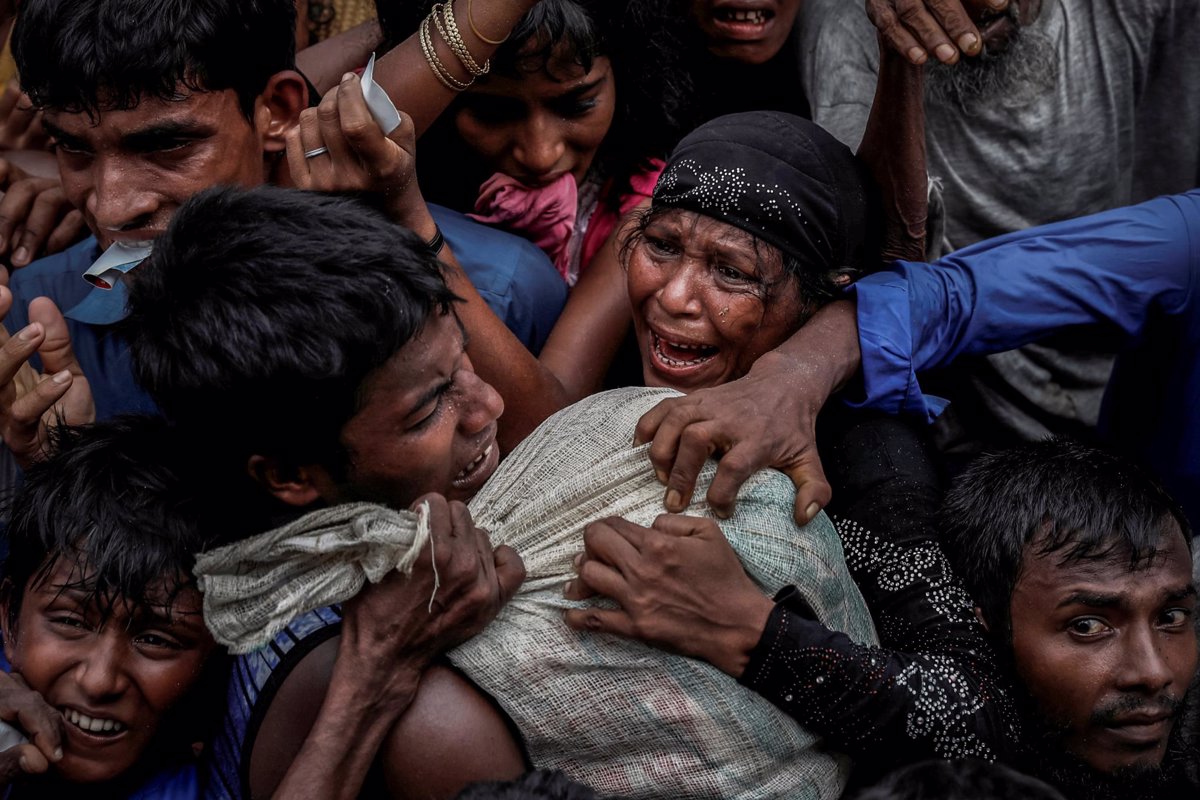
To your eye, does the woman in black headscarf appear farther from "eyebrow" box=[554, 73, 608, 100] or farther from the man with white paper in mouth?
the man with white paper in mouth

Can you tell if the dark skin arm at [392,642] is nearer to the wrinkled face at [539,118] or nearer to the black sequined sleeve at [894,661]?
the black sequined sleeve at [894,661]

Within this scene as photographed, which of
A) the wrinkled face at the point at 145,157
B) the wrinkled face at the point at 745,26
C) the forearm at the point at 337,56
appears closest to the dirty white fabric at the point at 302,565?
the wrinkled face at the point at 145,157

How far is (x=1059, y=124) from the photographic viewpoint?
4344 mm

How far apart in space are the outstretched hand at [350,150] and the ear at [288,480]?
1.92 ft

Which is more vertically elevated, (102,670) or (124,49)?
(124,49)

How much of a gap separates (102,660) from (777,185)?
1.85 meters

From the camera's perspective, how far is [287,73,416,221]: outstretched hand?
103 inches

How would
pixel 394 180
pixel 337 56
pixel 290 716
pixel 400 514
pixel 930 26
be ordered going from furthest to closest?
pixel 337 56, pixel 930 26, pixel 394 180, pixel 290 716, pixel 400 514

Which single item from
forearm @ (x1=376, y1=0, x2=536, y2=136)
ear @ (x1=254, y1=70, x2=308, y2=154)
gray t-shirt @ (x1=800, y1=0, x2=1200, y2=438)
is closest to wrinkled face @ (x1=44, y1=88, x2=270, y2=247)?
ear @ (x1=254, y1=70, x2=308, y2=154)

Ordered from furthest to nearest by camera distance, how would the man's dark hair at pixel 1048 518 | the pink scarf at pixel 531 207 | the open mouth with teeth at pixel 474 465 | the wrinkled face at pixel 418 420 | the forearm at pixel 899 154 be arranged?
1. the pink scarf at pixel 531 207
2. the forearm at pixel 899 154
3. the man's dark hair at pixel 1048 518
4. the open mouth with teeth at pixel 474 465
5. the wrinkled face at pixel 418 420

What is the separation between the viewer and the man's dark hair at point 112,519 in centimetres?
264

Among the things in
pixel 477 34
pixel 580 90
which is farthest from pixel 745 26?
pixel 477 34

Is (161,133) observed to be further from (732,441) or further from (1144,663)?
(1144,663)

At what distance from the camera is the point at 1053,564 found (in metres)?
2.90
